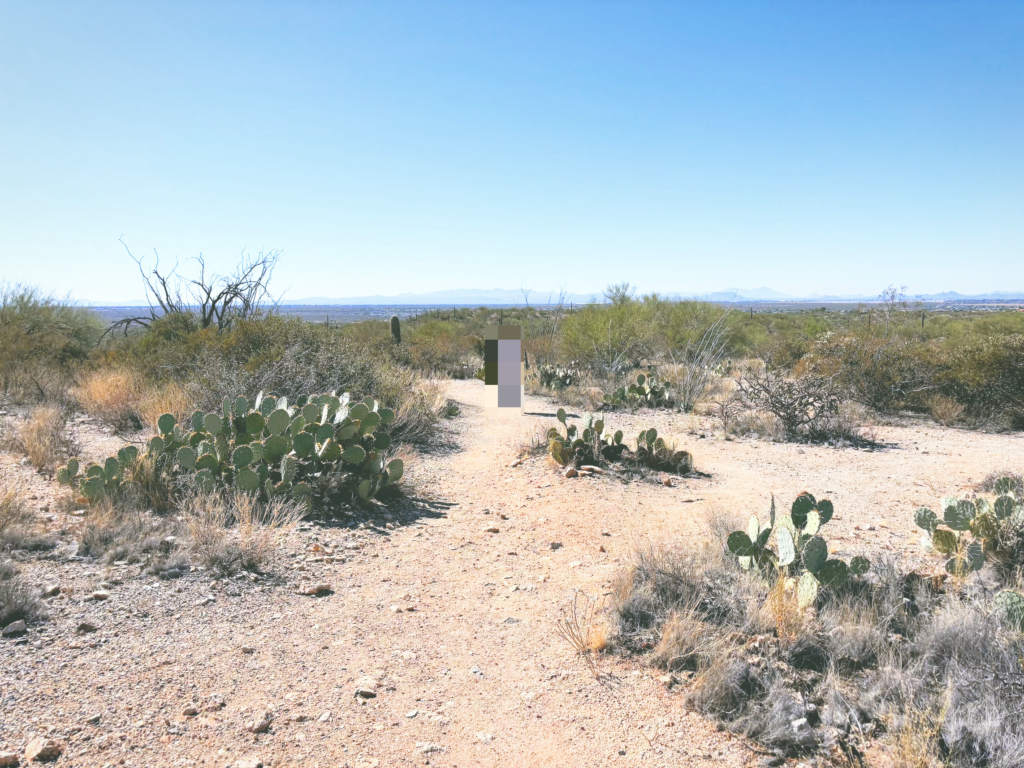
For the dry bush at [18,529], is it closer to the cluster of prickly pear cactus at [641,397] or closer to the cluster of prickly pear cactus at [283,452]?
the cluster of prickly pear cactus at [283,452]

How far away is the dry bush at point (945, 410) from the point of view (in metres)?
11.2

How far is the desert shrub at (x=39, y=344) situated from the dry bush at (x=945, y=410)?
14370 mm

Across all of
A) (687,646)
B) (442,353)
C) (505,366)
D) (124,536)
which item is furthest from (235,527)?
(442,353)

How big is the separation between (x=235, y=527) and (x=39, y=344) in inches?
407

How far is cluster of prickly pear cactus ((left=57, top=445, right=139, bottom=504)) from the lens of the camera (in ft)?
17.6

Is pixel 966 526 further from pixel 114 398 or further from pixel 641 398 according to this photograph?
pixel 114 398

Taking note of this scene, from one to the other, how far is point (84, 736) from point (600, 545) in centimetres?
379

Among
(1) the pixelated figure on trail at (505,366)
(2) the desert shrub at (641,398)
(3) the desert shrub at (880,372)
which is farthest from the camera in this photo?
(2) the desert shrub at (641,398)

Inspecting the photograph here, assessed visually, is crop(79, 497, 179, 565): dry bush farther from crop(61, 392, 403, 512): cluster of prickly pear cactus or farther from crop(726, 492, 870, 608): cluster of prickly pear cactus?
crop(726, 492, 870, 608): cluster of prickly pear cactus

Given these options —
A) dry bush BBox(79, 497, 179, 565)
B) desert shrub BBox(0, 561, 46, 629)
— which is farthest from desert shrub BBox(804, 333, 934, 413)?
desert shrub BBox(0, 561, 46, 629)

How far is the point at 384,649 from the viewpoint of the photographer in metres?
3.72

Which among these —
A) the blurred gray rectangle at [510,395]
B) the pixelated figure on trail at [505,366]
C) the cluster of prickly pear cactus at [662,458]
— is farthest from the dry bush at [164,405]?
the blurred gray rectangle at [510,395]

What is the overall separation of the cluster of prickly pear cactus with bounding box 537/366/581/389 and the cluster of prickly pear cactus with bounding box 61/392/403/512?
26.7 feet

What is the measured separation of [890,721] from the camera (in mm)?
2906
